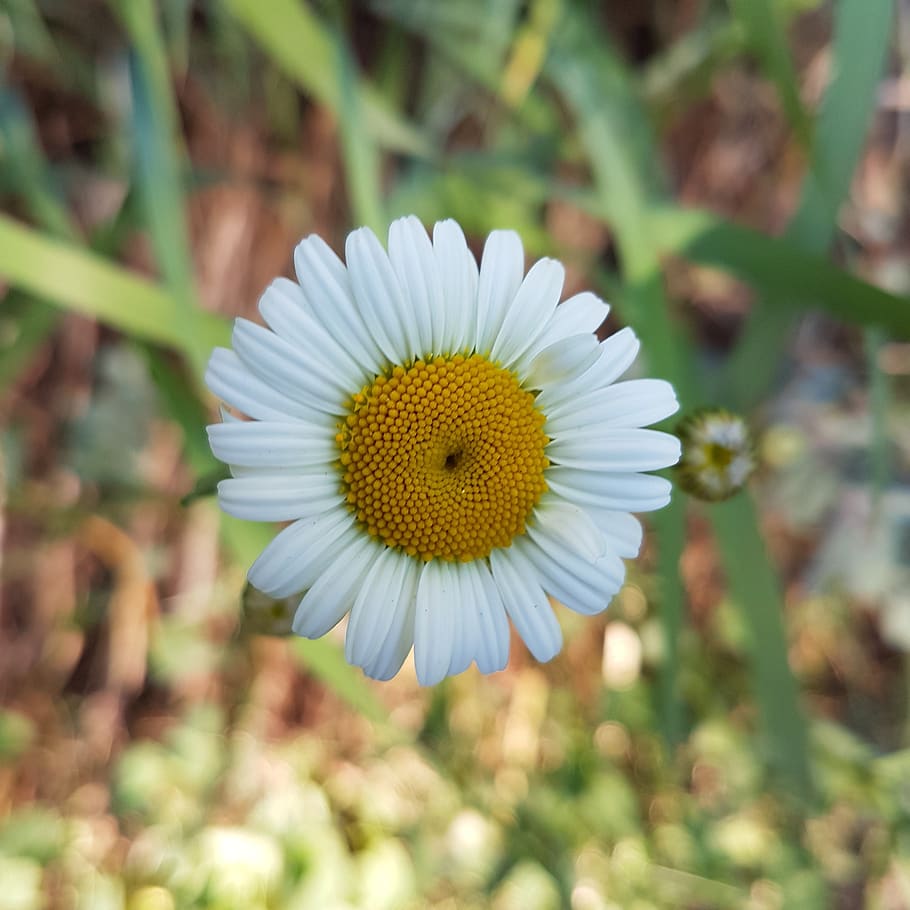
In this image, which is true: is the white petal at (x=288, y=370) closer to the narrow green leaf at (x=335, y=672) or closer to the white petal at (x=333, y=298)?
the white petal at (x=333, y=298)

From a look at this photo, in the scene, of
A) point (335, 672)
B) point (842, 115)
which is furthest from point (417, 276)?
point (842, 115)

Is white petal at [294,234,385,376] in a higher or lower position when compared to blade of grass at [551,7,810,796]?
lower

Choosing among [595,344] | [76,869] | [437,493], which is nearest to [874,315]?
[595,344]

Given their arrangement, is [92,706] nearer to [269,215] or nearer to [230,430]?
[269,215]

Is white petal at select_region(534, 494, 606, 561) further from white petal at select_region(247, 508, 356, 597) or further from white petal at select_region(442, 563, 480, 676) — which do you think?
white petal at select_region(247, 508, 356, 597)

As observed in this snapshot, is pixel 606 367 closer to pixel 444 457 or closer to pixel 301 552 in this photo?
pixel 444 457

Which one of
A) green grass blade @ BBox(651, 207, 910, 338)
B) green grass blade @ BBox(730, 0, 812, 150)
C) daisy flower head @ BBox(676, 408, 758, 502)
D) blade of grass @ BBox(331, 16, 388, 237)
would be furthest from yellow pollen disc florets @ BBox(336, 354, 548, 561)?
green grass blade @ BBox(730, 0, 812, 150)
